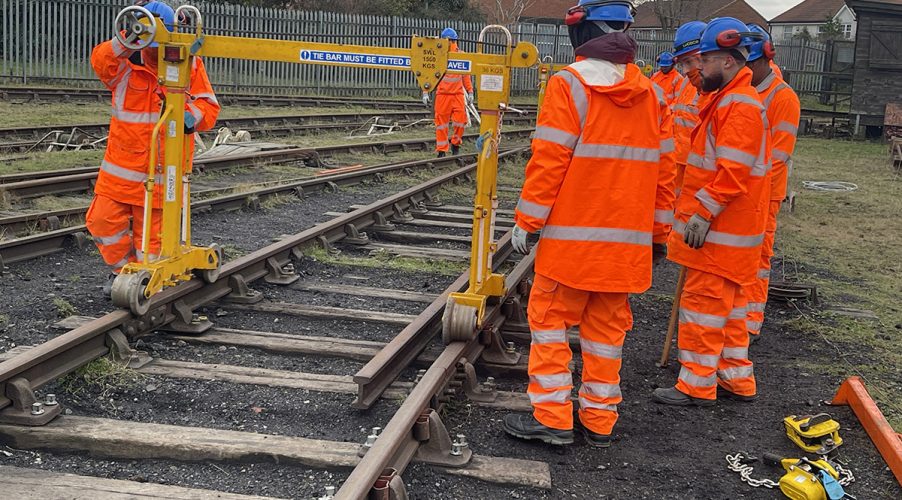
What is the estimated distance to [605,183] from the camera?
4.20 meters

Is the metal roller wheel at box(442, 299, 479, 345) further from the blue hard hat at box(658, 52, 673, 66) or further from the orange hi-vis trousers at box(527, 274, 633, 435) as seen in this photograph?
the blue hard hat at box(658, 52, 673, 66)

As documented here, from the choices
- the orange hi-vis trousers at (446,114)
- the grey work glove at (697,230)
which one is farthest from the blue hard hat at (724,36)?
the orange hi-vis trousers at (446,114)

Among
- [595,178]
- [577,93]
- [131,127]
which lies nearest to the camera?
[577,93]

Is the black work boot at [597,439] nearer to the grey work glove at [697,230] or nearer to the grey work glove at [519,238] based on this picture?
the grey work glove at [519,238]

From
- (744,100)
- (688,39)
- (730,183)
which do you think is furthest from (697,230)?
(688,39)

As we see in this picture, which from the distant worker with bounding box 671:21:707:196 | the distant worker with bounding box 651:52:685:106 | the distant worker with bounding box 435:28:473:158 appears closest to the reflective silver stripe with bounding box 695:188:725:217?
the distant worker with bounding box 671:21:707:196

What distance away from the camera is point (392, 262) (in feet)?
26.0

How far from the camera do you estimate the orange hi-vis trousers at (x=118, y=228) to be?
5.96m

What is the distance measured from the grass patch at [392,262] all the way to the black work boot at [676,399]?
278 cm

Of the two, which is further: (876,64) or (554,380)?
(876,64)

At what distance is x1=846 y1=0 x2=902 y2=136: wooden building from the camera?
26094 millimetres

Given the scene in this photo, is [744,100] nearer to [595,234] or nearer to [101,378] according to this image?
[595,234]

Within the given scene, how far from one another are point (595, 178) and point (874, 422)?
1945 mm

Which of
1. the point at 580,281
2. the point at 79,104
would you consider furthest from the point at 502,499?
the point at 79,104
